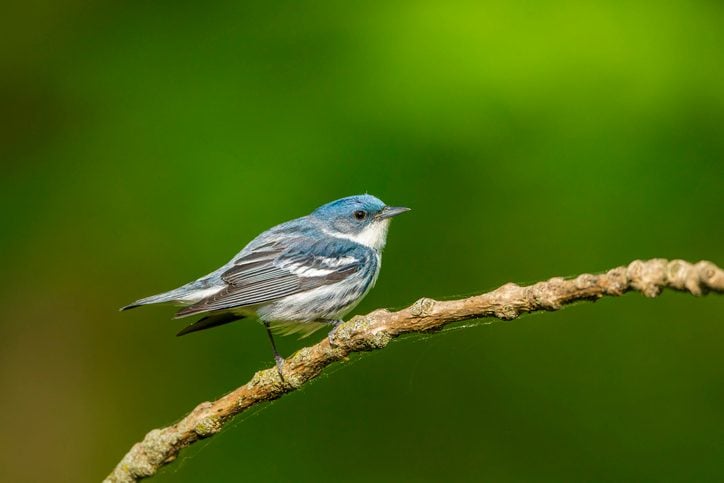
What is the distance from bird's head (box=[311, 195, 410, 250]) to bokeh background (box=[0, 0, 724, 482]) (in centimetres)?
19

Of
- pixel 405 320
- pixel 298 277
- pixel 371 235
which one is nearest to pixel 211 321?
pixel 298 277

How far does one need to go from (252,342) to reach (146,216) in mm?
1022

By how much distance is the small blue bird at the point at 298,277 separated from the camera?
12.5 ft

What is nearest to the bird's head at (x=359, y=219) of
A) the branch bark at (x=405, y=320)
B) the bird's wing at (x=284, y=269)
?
the bird's wing at (x=284, y=269)

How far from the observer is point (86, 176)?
5.18 m

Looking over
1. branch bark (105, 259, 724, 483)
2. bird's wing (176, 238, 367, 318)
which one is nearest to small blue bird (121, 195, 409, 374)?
bird's wing (176, 238, 367, 318)

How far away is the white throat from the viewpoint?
14.4ft

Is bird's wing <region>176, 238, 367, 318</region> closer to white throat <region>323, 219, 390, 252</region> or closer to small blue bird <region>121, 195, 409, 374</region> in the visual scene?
small blue bird <region>121, 195, 409, 374</region>

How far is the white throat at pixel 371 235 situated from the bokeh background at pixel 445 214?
0.22 meters

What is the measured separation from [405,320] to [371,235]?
2077 mm

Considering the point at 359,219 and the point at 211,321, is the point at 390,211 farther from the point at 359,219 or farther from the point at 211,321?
the point at 211,321

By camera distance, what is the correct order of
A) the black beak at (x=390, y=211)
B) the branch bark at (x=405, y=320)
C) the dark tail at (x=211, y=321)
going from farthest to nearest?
the black beak at (x=390, y=211)
the dark tail at (x=211, y=321)
the branch bark at (x=405, y=320)

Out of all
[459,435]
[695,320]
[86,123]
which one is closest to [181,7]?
[86,123]

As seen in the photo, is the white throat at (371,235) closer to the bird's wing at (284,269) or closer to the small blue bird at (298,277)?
the small blue bird at (298,277)
